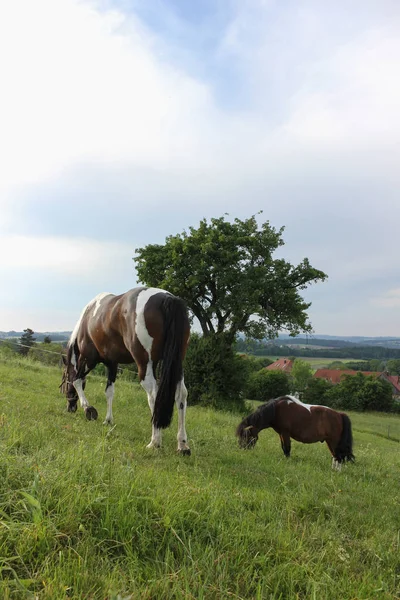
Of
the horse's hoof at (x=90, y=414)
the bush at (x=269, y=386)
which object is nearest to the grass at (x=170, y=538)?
the horse's hoof at (x=90, y=414)

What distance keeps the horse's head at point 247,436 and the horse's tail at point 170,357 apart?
205 cm

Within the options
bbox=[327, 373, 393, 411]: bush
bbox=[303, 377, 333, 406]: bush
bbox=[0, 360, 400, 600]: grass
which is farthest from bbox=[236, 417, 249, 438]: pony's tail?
bbox=[303, 377, 333, 406]: bush

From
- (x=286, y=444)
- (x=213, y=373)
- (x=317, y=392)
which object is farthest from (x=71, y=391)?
(x=317, y=392)

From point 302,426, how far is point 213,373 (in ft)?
55.0

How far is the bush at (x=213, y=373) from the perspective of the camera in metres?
23.2

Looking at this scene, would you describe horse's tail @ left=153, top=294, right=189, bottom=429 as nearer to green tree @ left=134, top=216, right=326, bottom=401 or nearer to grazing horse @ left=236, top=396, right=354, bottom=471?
grazing horse @ left=236, top=396, right=354, bottom=471

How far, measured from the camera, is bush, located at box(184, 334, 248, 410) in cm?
2325

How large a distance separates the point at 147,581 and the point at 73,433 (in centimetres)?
349

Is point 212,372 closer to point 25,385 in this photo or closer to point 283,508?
point 25,385

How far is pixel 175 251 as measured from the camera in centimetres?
2639

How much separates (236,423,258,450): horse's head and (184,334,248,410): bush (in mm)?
16331

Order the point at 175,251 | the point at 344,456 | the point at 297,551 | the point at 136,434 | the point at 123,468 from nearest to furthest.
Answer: the point at 297,551
the point at 123,468
the point at 136,434
the point at 344,456
the point at 175,251

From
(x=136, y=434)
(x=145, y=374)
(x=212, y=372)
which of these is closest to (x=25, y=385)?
(x=136, y=434)

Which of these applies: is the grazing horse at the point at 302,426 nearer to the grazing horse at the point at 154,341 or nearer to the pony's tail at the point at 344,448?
the pony's tail at the point at 344,448
